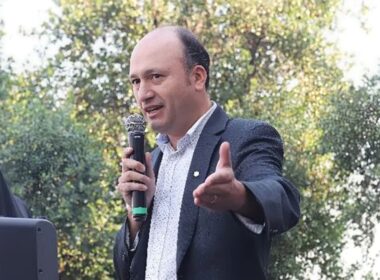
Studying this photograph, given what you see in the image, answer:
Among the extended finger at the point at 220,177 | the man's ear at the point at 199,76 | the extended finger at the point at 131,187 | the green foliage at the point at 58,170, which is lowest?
the green foliage at the point at 58,170

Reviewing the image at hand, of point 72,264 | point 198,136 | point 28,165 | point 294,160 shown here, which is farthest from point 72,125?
point 198,136

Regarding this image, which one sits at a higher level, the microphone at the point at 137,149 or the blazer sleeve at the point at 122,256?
the microphone at the point at 137,149

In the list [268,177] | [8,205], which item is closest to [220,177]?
[268,177]

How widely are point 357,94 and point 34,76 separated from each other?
6139 millimetres

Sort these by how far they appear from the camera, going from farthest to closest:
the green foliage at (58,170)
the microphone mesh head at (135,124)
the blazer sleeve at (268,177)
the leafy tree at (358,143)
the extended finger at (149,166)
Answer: the leafy tree at (358,143), the green foliage at (58,170), the microphone mesh head at (135,124), the extended finger at (149,166), the blazer sleeve at (268,177)

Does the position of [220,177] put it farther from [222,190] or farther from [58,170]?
[58,170]

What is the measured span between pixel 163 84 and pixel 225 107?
1197 centimetres

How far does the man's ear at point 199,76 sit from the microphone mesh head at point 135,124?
28cm

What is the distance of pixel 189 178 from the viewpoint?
2.56 m

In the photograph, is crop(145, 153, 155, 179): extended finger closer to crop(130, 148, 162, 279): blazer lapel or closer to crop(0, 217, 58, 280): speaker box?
crop(130, 148, 162, 279): blazer lapel

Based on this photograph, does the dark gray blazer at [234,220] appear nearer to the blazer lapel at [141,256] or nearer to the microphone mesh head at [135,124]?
the blazer lapel at [141,256]

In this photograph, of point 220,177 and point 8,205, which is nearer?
point 220,177

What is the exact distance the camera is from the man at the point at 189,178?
2.41 meters

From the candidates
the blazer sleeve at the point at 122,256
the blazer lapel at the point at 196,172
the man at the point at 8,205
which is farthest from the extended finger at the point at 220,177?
the man at the point at 8,205
